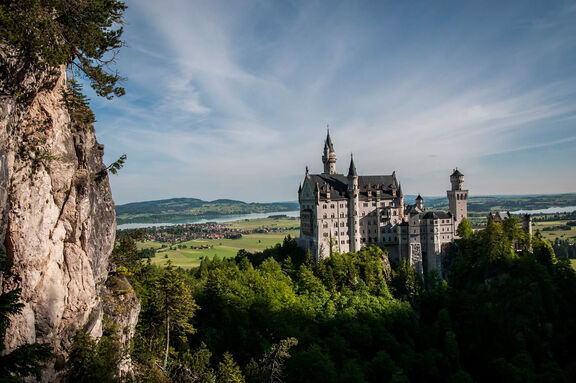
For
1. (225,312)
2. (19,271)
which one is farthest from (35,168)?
(225,312)

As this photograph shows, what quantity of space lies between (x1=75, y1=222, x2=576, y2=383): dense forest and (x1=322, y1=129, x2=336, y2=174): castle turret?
2204 centimetres

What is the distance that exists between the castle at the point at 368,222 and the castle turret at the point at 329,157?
33.5 ft

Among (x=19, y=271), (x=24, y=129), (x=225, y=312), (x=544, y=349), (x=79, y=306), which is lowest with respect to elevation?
(x=544, y=349)

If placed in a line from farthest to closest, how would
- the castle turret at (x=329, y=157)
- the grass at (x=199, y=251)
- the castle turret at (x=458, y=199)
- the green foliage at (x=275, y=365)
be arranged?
the grass at (x=199, y=251) → the castle turret at (x=329, y=157) → the castle turret at (x=458, y=199) → the green foliage at (x=275, y=365)

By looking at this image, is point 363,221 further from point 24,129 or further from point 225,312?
point 24,129

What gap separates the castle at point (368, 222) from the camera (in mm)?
76312

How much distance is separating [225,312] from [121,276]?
25035 millimetres

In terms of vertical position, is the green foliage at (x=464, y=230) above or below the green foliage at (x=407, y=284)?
above

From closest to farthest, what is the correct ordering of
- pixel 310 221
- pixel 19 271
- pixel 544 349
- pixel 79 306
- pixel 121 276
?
1. pixel 19 271
2. pixel 79 306
3. pixel 121 276
4. pixel 544 349
5. pixel 310 221

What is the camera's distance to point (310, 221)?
7731cm

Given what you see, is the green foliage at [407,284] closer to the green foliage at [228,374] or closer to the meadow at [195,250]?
the green foliage at [228,374]

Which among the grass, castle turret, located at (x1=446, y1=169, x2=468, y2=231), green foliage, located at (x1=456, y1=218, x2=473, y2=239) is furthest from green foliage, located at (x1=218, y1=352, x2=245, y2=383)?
the grass

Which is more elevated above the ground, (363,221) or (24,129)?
(24,129)

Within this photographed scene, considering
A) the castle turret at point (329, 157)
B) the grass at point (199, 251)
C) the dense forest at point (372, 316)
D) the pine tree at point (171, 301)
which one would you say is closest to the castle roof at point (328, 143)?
the castle turret at point (329, 157)
